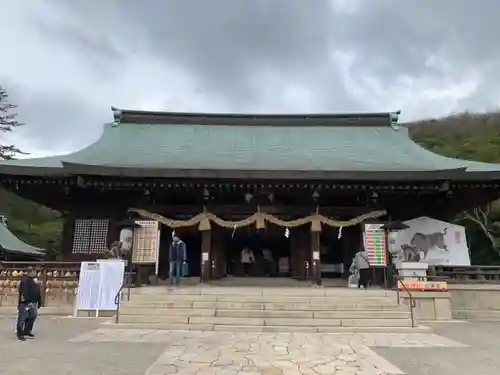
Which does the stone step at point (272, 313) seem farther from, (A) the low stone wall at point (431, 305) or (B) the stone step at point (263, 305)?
(A) the low stone wall at point (431, 305)

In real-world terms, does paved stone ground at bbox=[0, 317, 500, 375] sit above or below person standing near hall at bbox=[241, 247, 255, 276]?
below

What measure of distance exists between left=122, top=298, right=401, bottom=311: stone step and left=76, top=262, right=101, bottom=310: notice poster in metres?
0.87

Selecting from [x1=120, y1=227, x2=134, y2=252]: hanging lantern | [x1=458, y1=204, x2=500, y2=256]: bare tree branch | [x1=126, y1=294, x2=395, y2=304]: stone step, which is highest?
[x1=458, y1=204, x2=500, y2=256]: bare tree branch

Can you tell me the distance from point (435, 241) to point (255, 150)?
285 inches

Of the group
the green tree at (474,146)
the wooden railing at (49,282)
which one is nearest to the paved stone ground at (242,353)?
the wooden railing at (49,282)

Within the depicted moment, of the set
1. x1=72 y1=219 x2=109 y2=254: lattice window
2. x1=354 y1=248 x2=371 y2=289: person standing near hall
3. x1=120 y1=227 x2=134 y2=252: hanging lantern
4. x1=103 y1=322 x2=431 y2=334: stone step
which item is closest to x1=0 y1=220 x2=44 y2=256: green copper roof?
x1=72 y1=219 x2=109 y2=254: lattice window

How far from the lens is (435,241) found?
1330 cm

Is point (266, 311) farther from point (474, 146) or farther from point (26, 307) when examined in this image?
point (474, 146)

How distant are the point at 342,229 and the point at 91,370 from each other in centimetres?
1006

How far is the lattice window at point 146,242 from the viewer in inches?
474

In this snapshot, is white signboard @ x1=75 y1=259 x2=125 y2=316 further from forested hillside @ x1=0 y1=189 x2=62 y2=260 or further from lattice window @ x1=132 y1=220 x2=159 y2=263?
forested hillside @ x1=0 y1=189 x2=62 y2=260

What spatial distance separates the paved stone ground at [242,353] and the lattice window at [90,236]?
482 centimetres

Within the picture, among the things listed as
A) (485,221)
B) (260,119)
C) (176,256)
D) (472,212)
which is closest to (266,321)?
(176,256)

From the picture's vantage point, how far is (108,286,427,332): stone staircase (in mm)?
8438
